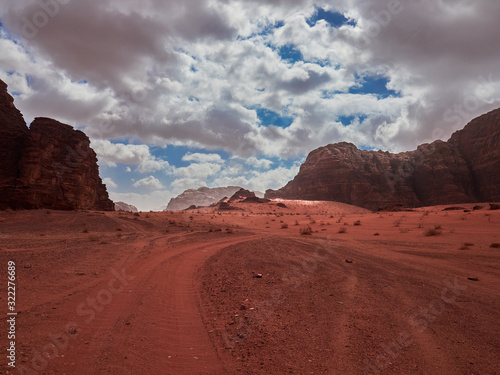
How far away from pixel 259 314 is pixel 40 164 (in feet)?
110

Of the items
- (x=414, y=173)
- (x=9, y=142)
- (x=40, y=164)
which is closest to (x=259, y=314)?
(x=40, y=164)

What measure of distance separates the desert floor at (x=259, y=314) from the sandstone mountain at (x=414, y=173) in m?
65.8

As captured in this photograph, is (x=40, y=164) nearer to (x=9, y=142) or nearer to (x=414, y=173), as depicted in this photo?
(x=9, y=142)

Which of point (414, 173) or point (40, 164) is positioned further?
point (414, 173)

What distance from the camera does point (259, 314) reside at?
13.6ft

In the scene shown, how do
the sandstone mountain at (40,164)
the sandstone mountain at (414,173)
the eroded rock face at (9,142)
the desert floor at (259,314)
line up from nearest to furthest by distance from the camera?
1. the desert floor at (259,314)
2. the eroded rock face at (9,142)
3. the sandstone mountain at (40,164)
4. the sandstone mountain at (414,173)

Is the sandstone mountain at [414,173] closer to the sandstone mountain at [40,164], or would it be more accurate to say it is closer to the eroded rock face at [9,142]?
the sandstone mountain at [40,164]

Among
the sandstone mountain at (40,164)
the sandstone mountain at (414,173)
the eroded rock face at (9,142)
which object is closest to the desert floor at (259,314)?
the sandstone mountain at (40,164)

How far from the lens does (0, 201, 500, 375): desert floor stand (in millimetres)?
2895

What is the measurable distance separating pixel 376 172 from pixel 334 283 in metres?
79.4


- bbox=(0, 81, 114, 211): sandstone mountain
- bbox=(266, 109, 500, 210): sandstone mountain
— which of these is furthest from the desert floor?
bbox=(266, 109, 500, 210): sandstone mountain

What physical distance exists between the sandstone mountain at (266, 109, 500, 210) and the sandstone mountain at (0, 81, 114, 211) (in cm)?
6556

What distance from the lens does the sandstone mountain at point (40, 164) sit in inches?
1050

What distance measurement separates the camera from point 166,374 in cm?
269
